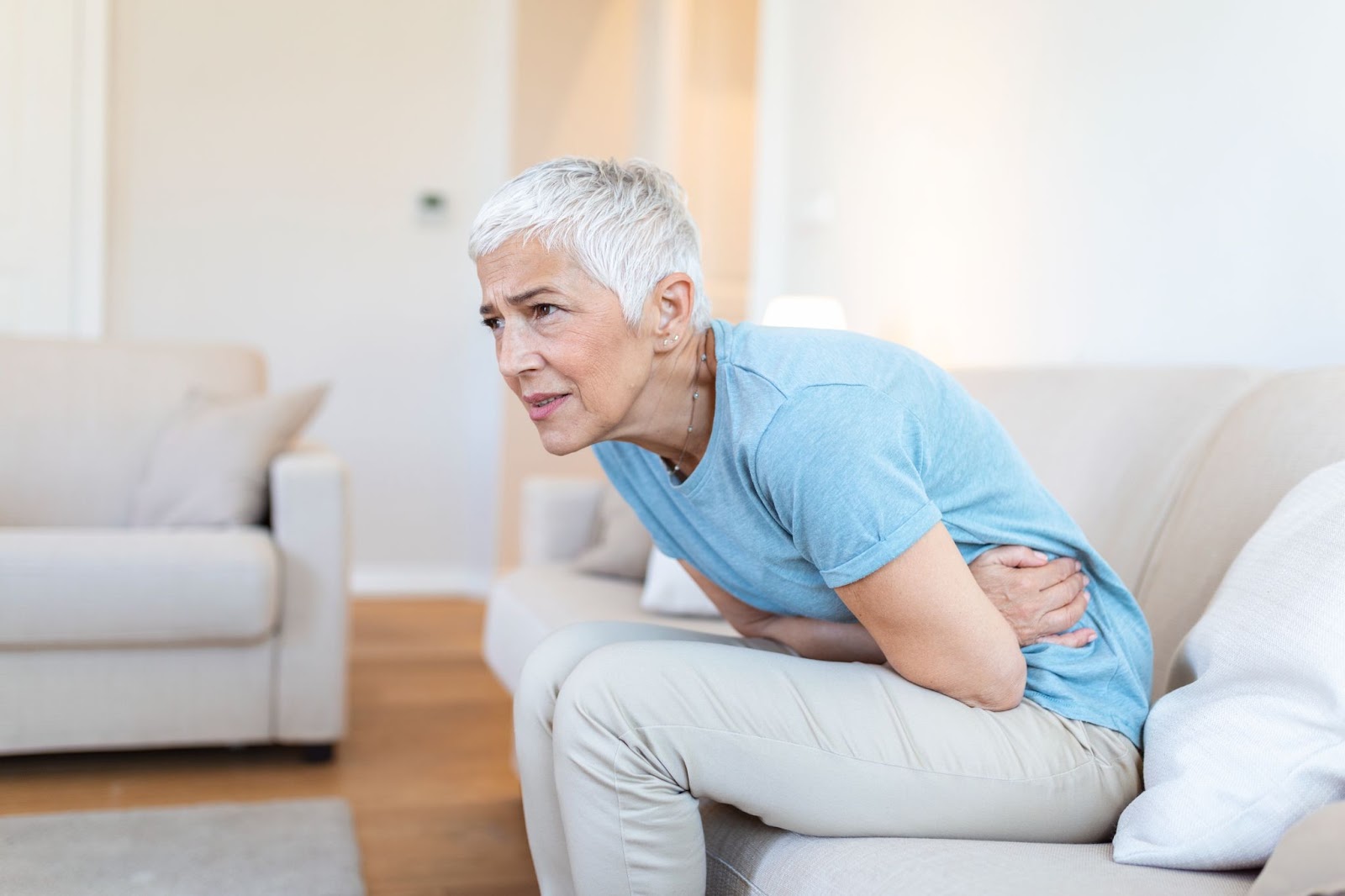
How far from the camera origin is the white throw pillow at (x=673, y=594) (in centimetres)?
211

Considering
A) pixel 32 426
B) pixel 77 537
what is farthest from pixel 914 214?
pixel 32 426

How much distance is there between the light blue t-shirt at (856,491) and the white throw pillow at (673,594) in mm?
751

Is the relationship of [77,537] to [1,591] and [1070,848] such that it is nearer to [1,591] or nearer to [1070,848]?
[1,591]

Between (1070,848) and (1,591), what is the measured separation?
1979 mm

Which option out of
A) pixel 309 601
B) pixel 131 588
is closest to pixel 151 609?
pixel 131 588

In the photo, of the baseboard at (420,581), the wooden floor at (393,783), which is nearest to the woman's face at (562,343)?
the wooden floor at (393,783)

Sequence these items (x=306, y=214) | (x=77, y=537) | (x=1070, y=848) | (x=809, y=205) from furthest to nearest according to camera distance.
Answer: (x=306, y=214) → (x=809, y=205) → (x=77, y=537) → (x=1070, y=848)

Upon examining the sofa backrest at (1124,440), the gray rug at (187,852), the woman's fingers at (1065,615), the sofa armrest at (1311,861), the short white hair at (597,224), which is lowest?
the gray rug at (187,852)

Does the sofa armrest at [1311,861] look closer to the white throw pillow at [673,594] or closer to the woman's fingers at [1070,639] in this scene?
the woman's fingers at [1070,639]

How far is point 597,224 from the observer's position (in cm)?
115

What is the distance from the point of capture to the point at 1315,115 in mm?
1738

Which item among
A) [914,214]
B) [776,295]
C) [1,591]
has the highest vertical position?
[914,214]

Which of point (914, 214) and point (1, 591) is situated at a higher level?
point (914, 214)

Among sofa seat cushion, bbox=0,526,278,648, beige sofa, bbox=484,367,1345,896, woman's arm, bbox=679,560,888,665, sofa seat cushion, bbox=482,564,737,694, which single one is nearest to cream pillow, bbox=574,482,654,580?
sofa seat cushion, bbox=482,564,737,694
